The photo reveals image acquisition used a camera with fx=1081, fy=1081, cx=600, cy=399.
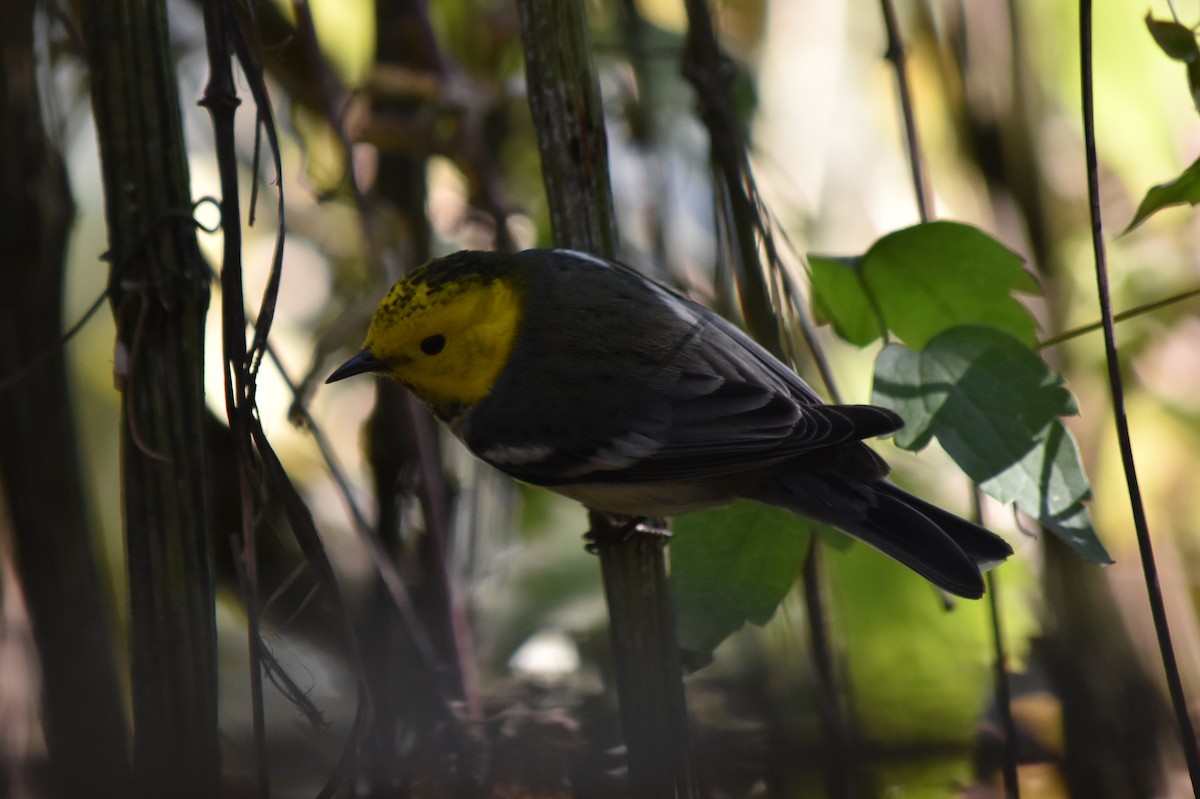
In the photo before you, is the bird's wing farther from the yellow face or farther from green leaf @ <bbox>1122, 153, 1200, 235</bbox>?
green leaf @ <bbox>1122, 153, 1200, 235</bbox>

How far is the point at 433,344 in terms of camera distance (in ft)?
5.97

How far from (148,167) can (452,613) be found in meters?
1.13

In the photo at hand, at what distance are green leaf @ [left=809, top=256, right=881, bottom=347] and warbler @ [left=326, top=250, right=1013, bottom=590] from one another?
12 centimetres

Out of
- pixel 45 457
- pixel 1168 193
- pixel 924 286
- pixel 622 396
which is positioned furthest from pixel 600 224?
pixel 45 457

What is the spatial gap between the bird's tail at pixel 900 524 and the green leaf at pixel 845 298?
24 centimetres

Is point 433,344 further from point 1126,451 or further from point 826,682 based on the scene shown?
point 1126,451

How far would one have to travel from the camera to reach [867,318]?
56.9 inches

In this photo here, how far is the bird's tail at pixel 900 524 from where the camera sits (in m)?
1.43

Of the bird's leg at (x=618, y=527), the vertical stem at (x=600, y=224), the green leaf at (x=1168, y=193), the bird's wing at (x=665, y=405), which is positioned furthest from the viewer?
the bird's wing at (x=665, y=405)

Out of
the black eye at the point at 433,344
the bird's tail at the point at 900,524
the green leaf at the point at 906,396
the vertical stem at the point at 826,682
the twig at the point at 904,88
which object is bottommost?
the vertical stem at the point at 826,682

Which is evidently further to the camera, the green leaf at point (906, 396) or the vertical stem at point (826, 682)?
the vertical stem at point (826, 682)

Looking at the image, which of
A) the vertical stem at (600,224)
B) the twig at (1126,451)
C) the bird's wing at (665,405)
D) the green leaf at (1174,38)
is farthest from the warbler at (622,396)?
the green leaf at (1174,38)

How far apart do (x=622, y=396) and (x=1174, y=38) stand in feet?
2.88

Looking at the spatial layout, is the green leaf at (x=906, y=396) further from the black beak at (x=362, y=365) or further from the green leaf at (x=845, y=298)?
the black beak at (x=362, y=365)
